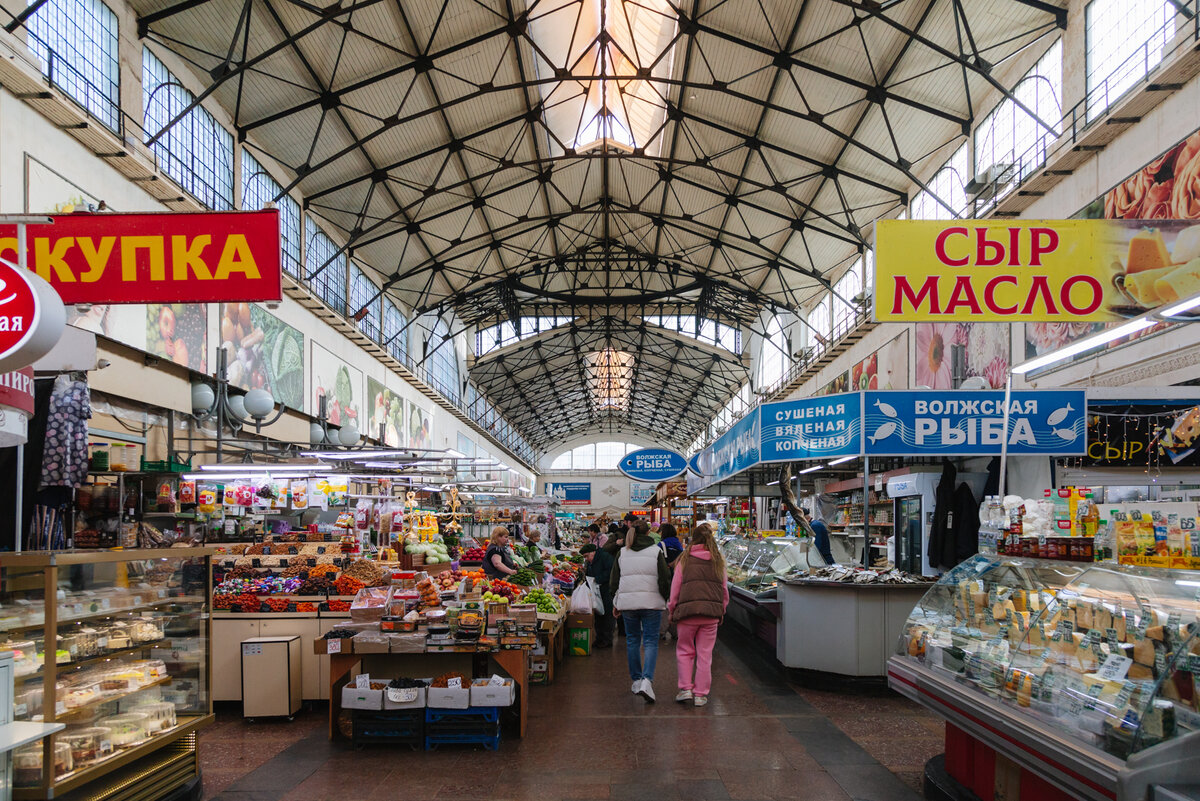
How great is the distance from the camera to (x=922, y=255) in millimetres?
5176

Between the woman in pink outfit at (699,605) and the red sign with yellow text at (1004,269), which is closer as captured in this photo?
the red sign with yellow text at (1004,269)

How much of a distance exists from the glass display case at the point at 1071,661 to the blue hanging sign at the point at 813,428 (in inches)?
138

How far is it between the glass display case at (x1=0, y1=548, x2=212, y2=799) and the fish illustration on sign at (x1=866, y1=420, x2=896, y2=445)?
19.7 ft

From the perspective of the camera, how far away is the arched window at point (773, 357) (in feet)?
86.0

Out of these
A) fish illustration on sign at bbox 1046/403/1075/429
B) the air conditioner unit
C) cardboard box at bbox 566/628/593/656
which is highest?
the air conditioner unit

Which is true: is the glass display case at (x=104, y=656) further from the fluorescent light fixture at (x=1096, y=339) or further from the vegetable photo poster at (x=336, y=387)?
the vegetable photo poster at (x=336, y=387)

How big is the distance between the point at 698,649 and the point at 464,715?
2.10m

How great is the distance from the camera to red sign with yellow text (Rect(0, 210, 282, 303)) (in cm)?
443

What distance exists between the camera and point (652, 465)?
1616 cm

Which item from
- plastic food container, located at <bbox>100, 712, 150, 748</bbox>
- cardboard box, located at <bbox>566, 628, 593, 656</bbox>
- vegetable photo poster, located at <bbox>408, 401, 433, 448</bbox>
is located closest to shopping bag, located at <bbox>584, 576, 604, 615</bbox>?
cardboard box, located at <bbox>566, 628, 593, 656</bbox>

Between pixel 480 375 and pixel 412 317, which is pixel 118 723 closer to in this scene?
pixel 412 317

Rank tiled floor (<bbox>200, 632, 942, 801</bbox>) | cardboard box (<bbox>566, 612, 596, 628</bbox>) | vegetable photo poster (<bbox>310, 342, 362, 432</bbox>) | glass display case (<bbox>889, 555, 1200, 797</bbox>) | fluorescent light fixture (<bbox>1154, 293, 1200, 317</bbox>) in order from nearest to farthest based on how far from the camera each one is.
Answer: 1. glass display case (<bbox>889, 555, 1200, 797</bbox>)
2. fluorescent light fixture (<bbox>1154, 293, 1200, 317</bbox>)
3. tiled floor (<bbox>200, 632, 942, 801</bbox>)
4. cardboard box (<bbox>566, 612, 596, 628</bbox>)
5. vegetable photo poster (<bbox>310, 342, 362, 432</bbox>)

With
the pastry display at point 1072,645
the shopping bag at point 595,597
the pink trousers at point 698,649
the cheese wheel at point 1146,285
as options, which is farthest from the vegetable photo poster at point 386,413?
the cheese wheel at point 1146,285

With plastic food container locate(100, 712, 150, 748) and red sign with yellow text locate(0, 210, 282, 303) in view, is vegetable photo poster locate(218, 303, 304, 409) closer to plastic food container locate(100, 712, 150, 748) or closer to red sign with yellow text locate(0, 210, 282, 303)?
red sign with yellow text locate(0, 210, 282, 303)
